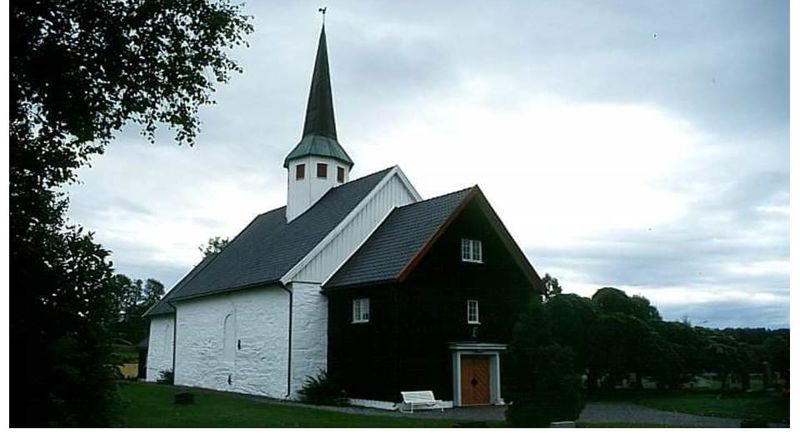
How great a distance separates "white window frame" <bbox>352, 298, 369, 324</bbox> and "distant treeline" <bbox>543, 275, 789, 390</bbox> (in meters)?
3.62

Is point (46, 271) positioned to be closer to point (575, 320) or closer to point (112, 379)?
point (112, 379)

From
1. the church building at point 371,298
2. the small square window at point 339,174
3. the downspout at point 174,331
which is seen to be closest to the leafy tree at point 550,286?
the church building at point 371,298

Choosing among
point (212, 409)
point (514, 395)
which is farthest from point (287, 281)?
point (514, 395)

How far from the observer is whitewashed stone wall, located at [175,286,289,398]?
17.2m

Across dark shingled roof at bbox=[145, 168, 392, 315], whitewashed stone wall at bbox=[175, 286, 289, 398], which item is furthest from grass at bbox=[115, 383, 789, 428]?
dark shingled roof at bbox=[145, 168, 392, 315]

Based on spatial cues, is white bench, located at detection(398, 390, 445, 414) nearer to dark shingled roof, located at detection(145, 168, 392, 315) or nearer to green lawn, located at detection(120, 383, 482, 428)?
green lawn, located at detection(120, 383, 482, 428)

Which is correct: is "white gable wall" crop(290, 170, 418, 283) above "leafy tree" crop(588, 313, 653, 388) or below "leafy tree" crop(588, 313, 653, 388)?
above

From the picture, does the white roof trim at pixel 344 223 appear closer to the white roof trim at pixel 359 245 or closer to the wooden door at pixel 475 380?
the white roof trim at pixel 359 245

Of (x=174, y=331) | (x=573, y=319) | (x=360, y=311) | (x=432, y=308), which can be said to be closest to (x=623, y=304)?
(x=573, y=319)

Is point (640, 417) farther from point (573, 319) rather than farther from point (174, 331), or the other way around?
point (174, 331)

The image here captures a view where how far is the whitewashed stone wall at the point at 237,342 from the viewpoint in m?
17.2

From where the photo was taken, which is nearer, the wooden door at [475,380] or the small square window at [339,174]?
the wooden door at [475,380]

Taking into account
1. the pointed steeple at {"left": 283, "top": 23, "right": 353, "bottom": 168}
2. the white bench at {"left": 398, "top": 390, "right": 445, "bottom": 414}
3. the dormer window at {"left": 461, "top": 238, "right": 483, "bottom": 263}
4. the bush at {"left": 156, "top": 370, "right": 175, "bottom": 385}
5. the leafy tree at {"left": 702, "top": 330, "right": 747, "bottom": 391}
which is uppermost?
the pointed steeple at {"left": 283, "top": 23, "right": 353, "bottom": 168}

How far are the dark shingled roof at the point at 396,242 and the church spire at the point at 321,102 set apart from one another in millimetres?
4467
